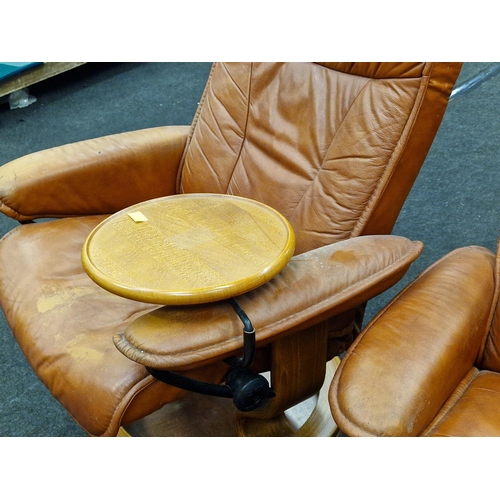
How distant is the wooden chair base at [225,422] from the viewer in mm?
1282

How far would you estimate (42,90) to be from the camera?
3.20 m

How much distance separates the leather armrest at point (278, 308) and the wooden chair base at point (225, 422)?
17.3 inches

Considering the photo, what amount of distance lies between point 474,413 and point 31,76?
8.96ft

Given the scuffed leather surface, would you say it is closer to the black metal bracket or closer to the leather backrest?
the black metal bracket

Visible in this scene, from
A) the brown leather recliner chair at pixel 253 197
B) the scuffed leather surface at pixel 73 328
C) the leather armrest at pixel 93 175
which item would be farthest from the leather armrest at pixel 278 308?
the leather armrest at pixel 93 175

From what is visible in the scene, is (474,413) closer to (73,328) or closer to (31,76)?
(73,328)

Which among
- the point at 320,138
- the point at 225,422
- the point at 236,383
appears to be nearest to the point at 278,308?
the point at 236,383

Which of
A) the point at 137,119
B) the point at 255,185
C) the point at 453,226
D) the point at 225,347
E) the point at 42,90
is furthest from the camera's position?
the point at 42,90

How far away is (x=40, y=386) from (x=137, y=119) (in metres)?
1.63

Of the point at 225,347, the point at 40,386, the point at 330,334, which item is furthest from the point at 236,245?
the point at 40,386

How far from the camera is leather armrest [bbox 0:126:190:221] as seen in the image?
1.36 m

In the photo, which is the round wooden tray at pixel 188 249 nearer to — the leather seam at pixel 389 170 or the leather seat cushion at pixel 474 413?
the leather seam at pixel 389 170

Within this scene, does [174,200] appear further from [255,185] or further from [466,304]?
[466,304]

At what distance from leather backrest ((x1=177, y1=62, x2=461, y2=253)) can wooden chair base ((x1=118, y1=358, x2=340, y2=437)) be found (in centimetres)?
39
